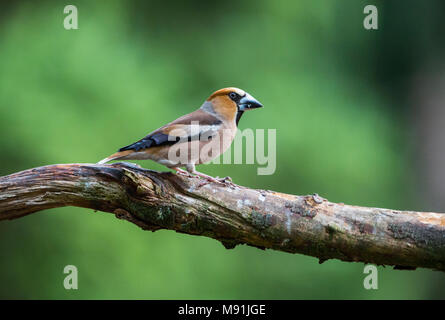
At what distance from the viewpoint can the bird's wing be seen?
142 inches

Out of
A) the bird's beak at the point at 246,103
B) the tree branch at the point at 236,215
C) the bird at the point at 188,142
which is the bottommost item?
the tree branch at the point at 236,215

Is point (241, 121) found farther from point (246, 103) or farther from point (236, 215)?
point (236, 215)

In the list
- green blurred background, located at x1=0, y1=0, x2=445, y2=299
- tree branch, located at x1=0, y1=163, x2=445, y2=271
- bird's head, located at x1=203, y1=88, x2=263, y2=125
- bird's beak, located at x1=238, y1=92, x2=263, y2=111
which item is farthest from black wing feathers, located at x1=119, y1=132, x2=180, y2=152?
green blurred background, located at x1=0, y1=0, x2=445, y2=299

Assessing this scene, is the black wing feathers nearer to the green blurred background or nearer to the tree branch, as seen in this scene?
the tree branch

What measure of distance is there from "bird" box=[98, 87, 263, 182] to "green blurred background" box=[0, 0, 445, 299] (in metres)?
2.19

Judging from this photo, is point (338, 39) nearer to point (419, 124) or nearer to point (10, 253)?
point (419, 124)

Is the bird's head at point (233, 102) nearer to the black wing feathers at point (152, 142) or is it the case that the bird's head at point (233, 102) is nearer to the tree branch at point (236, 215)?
the black wing feathers at point (152, 142)

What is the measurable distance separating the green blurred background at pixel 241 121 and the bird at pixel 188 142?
2.19 meters

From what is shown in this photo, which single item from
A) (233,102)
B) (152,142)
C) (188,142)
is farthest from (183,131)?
(233,102)

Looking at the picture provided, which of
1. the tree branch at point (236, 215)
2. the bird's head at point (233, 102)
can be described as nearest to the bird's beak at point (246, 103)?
the bird's head at point (233, 102)

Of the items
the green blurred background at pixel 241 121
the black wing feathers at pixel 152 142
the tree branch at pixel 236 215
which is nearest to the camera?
the tree branch at pixel 236 215

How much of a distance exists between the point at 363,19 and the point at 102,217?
4.52 metres

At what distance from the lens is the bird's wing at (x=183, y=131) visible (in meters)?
3.62

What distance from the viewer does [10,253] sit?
6527 millimetres
